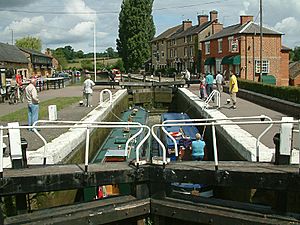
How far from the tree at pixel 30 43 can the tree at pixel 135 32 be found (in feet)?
184

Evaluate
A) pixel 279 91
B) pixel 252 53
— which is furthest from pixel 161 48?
pixel 279 91

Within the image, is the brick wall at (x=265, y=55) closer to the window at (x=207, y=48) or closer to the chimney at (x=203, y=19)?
the window at (x=207, y=48)

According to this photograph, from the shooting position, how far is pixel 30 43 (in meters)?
114

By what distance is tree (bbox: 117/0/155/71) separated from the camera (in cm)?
6303

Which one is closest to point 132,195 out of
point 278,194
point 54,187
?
point 54,187

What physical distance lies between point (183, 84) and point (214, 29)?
2812cm

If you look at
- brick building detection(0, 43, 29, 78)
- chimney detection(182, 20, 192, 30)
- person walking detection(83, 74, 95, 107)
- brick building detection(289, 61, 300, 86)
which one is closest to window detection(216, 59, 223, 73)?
brick building detection(289, 61, 300, 86)

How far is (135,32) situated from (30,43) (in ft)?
197

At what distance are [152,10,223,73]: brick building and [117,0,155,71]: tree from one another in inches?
294

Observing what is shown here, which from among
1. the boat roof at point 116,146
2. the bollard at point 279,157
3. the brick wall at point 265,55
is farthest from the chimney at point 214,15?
the bollard at point 279,157

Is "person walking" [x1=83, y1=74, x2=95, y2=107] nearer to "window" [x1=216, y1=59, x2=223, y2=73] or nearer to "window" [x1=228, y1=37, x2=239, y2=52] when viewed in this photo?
"window" [x1=228, y1=37, x2=239, y2=52]

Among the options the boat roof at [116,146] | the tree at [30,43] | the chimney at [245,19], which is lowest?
the boat roof at [116,146]

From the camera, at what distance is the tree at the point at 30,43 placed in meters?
113

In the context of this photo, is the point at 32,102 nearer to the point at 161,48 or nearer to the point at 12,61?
the point at 12,61
